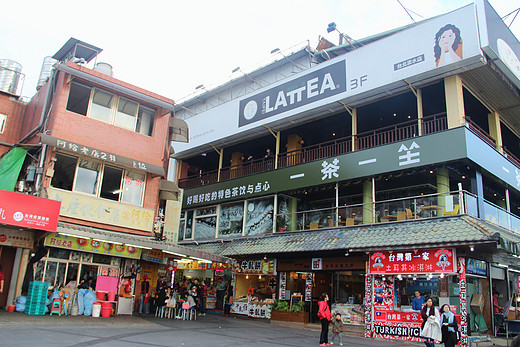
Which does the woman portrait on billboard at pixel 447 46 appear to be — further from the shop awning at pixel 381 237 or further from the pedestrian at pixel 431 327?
the pedestrian at pixel 431 327

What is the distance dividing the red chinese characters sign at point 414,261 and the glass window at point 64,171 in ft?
39.5

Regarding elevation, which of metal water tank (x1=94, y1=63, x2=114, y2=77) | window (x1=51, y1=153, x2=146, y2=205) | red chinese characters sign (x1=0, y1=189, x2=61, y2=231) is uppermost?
metal water tank (x1=94, y1=63, x2=114, y2=77)

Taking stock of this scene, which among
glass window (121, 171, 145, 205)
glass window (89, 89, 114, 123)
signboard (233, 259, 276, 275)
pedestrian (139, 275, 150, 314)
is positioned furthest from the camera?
signboard (233, 259, 276, 275)

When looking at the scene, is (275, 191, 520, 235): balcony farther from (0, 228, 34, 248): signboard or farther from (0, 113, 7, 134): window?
(0, 113, 7, 134): window

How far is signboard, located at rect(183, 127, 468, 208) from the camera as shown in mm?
15906

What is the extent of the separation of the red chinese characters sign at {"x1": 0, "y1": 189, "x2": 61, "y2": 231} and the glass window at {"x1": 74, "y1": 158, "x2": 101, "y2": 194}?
9.01ft

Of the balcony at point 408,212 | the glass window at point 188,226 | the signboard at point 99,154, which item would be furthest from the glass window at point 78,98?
the glass window at point 188,226

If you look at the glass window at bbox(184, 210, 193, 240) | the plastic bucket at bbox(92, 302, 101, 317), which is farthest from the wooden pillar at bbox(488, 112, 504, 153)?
the plastic bucket at bbox(92, 302, 101, 317)

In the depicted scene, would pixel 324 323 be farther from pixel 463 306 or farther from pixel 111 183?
pixel 111 183

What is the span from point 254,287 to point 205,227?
5328 millimetres

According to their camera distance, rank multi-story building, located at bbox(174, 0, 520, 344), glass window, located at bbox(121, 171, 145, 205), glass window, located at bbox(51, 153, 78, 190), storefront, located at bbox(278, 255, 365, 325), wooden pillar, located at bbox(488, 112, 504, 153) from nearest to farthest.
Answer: multi-story building, located at bbox(174, 0, 520, 344) < glass window, located at bbox(51, 153, 78, 190) < storefront, located at bbox(278, 255, 365, 325) < glass window, located at bbox(121, 171, 145, 205) < wooden pillar, located at bbox(488, 112, 504, 153)

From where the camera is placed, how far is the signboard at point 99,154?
1562 centimetres

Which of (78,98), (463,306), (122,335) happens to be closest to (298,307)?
(463,306)

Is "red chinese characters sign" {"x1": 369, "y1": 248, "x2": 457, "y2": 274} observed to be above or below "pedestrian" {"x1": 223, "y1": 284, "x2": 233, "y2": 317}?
above
